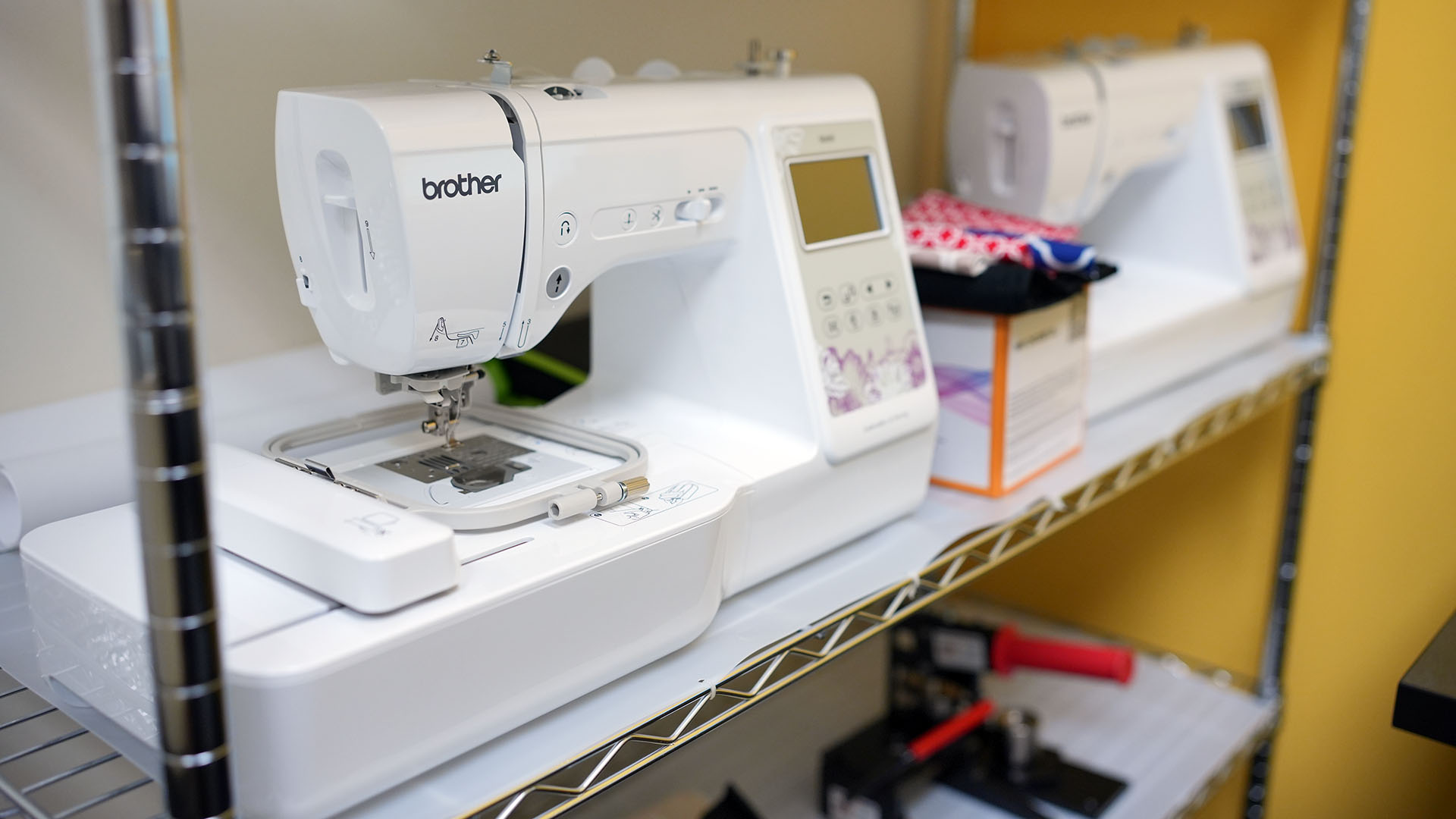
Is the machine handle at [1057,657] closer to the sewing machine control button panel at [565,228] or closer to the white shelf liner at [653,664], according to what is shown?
the white shelf liner at [653,664]

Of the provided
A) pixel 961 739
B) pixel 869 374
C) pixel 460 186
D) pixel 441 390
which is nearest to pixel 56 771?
pixel 441 390

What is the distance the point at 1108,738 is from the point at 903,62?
0.97m

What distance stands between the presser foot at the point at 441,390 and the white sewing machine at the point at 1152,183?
0.70 metres

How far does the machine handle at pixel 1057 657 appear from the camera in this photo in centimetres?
149

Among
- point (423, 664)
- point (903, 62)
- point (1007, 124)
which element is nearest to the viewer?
point (423, 664)

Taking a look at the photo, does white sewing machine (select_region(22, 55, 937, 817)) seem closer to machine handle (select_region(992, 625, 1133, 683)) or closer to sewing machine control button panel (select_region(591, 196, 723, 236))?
sewing machine control button panel (select_region(591, 196, 723, 236))

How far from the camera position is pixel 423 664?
0.63 meters

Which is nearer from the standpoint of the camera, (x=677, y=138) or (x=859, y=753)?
(x=677, y=138)

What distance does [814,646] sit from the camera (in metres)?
0.85

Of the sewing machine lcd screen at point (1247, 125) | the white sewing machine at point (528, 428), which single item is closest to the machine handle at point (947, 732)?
the white sewing machine at point (528, 428)

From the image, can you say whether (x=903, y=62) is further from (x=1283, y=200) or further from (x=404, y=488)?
(x=404, y=488)

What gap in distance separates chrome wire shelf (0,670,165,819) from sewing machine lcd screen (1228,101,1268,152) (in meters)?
1.35

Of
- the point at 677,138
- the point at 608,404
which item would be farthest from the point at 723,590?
the point at 677,138

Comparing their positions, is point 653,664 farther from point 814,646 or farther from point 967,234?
point 967,234
